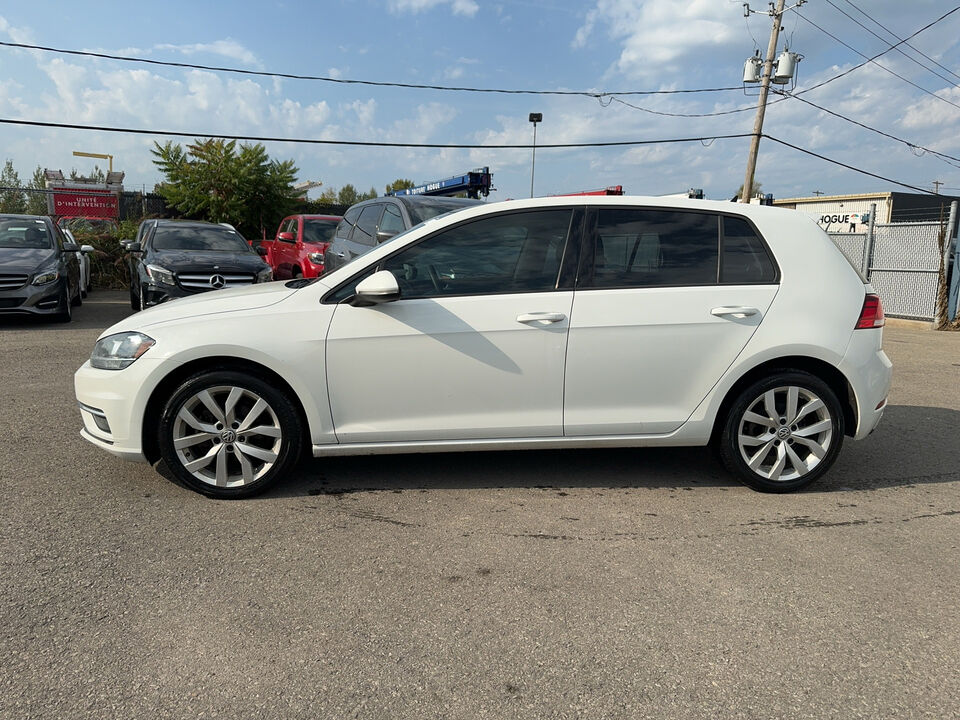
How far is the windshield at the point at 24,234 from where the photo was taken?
36.5 ft

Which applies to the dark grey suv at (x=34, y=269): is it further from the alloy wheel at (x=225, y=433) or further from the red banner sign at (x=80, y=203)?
the red banner sign at (x=80, y=203)

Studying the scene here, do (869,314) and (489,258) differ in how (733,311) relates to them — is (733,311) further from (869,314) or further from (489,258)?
(489,258)

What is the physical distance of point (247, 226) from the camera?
22875mm

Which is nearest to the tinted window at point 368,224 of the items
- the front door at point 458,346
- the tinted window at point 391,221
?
the tinted window at point 391,221

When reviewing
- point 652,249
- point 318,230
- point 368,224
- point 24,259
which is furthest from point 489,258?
point 318,230

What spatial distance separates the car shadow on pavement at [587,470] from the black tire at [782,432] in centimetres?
25

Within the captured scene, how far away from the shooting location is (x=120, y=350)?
157 inches

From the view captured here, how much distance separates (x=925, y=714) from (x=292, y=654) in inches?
83.7

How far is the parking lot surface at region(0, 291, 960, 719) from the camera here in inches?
95.3

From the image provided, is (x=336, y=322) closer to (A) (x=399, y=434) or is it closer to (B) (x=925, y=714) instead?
(A) (x=399, y=434)

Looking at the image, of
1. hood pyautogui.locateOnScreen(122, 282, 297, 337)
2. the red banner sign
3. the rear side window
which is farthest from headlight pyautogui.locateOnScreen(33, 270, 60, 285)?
the red banner sign

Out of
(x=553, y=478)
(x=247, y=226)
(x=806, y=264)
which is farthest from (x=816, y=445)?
(x=247, y=226)

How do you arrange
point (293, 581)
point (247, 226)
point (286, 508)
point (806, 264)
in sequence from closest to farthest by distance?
point (293, 581)
point (286, 508)
point (806, 264)
point (247, 226)

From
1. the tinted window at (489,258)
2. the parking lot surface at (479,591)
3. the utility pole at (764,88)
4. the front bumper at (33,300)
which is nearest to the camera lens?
the parking lot surface at (479,591)
